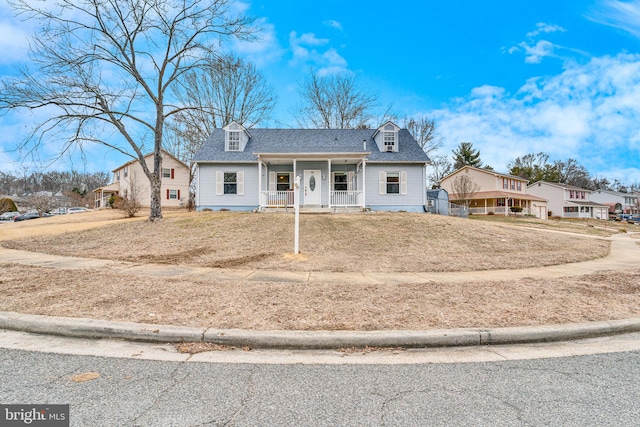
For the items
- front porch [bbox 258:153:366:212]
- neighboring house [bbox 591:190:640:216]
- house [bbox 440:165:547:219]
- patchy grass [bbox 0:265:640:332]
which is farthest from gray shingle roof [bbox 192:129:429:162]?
neighboring house [bbox 591:190:640:216]

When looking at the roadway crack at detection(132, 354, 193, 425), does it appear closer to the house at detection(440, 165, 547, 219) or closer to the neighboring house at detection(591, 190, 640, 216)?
the house at detection(440, 165, 547, 219)

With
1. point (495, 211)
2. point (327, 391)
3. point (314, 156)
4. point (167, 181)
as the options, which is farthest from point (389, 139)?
point (167, 181)

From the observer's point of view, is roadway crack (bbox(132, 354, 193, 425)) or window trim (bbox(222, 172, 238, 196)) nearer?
roadway crack (bbox(132, 354, 193, 425))

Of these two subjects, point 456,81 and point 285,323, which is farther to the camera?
point 456,81

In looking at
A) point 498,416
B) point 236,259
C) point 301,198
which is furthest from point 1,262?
point 301,198

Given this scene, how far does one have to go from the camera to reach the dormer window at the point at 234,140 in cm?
2112

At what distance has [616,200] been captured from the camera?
67000 millimetres

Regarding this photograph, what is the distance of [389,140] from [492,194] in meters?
21.1

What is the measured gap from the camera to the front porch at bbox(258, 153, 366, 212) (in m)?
18.9

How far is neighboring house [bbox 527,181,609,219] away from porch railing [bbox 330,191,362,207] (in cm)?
4286

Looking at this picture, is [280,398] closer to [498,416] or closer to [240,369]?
[240,369]

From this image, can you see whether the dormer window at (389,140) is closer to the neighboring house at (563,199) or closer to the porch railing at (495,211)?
the porch railing at (495,211)

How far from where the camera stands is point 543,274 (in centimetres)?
732

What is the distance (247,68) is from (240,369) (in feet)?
95.1
